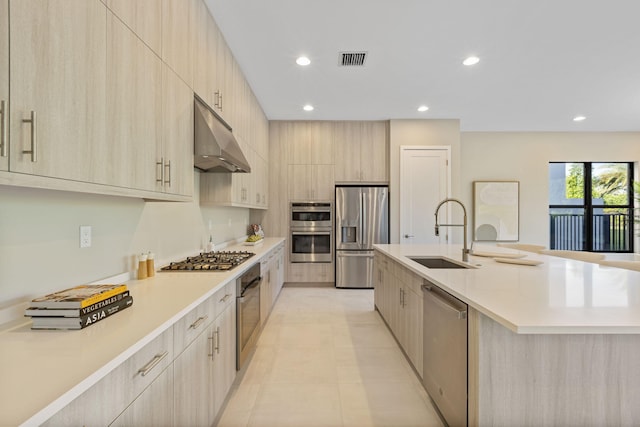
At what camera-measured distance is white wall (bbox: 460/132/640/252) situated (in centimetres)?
588

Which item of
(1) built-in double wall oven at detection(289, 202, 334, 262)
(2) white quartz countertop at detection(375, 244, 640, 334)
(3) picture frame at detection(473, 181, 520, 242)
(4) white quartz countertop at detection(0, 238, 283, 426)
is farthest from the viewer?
(3) picture frame at detection(473, 181, 520, 242)

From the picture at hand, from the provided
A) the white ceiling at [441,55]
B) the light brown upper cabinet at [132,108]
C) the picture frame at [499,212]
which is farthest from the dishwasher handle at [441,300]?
the picture frame at [499,212]

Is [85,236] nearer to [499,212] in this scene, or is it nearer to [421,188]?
[421,188]

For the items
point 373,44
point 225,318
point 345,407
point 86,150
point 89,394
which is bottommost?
point 345,407

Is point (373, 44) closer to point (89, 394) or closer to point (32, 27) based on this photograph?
point (32, 27)

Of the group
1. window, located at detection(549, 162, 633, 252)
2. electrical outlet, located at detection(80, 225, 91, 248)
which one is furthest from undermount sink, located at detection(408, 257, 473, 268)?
window, located at detection(549, 162, 633, 252)

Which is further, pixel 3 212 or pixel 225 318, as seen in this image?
pixel 225 318

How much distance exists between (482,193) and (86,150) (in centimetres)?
631

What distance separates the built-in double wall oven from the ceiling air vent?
7.96 ft

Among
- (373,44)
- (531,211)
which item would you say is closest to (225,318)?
(373,44)

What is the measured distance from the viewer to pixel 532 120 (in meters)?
5.24

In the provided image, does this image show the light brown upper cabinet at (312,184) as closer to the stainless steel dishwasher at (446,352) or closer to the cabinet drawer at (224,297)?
the cabinet drawer at (224,297)

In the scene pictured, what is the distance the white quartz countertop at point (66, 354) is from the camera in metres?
0.64

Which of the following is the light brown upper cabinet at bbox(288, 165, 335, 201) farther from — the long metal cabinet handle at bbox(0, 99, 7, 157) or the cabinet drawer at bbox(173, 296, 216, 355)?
the long metal cabinet handle at bbox(0, 99, 7, 157)
